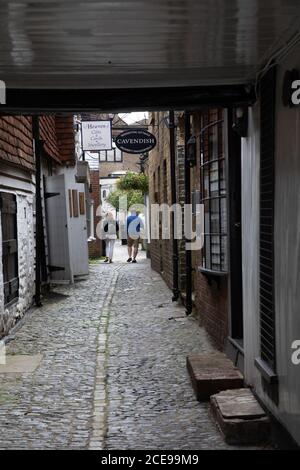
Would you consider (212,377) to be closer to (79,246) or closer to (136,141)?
(136,141)

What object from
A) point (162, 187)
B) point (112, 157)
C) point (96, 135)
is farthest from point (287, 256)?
point (112, 157)

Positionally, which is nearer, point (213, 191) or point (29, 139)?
point (213, 191)

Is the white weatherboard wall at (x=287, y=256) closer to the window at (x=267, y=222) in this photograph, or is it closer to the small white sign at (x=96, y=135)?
the window at (x=267, y=222)

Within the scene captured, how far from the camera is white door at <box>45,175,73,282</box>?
12383 millimetres

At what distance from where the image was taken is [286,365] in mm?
4164

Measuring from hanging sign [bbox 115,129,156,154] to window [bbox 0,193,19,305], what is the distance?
398 cm

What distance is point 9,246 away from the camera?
861cm

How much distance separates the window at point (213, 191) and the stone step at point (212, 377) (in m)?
1.18

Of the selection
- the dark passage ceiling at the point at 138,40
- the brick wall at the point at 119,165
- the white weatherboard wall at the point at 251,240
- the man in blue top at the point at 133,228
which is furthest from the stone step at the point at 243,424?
the brick wall at the point at 119,165

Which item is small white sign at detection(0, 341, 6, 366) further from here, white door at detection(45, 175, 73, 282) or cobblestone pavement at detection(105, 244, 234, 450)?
white door at detection(45, 175, 73, 282)

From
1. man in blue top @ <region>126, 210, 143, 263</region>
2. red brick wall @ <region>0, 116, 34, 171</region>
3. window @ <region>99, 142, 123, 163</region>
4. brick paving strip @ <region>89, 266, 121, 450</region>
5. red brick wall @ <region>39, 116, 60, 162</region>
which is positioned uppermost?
window @ <region>99, 142, 123, 163</region>

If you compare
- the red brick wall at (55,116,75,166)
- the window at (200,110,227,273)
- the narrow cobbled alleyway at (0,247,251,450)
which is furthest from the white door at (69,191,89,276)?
the window at (200,110,227,273)

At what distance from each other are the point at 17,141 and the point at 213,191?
3397 millimetres

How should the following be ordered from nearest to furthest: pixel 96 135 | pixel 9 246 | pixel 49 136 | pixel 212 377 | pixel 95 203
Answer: pixel 212 377, pixel 9 246, pixel 49 136, pixel 96 135, pixel 95 203
